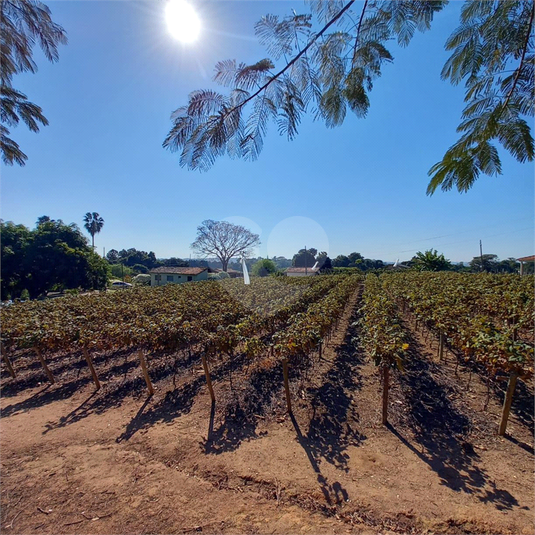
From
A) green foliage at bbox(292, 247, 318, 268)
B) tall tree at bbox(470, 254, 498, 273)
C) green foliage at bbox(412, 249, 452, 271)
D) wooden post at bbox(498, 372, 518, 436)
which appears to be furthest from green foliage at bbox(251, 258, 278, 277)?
wooden post at bbox(498, 372, 518, 436)

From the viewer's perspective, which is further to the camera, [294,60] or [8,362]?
[8,362]

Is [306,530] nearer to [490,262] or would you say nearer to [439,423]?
[439,423]

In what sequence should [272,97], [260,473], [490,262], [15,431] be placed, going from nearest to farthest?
[272,97] < [260,473] < [15,431] < [490,262]

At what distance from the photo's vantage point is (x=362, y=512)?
2.59 m

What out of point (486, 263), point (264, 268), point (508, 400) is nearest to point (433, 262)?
point (486, 263)

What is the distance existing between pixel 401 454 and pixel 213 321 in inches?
195

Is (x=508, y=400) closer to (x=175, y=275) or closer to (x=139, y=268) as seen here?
(x=175, y=275)

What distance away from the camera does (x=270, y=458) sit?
3.51 m

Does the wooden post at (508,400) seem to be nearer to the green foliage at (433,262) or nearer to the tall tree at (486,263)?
the green foliage at (433,262)

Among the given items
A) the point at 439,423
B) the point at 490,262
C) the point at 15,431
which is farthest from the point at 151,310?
the point at 490,262

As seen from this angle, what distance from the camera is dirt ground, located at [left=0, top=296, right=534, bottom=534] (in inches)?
102

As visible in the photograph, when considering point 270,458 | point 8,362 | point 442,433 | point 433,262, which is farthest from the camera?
point 433,262

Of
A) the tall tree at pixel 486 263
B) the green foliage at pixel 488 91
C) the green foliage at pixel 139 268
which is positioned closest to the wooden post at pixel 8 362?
the green foliage at pixel 488 91

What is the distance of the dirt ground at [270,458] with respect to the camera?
258 centimetres
